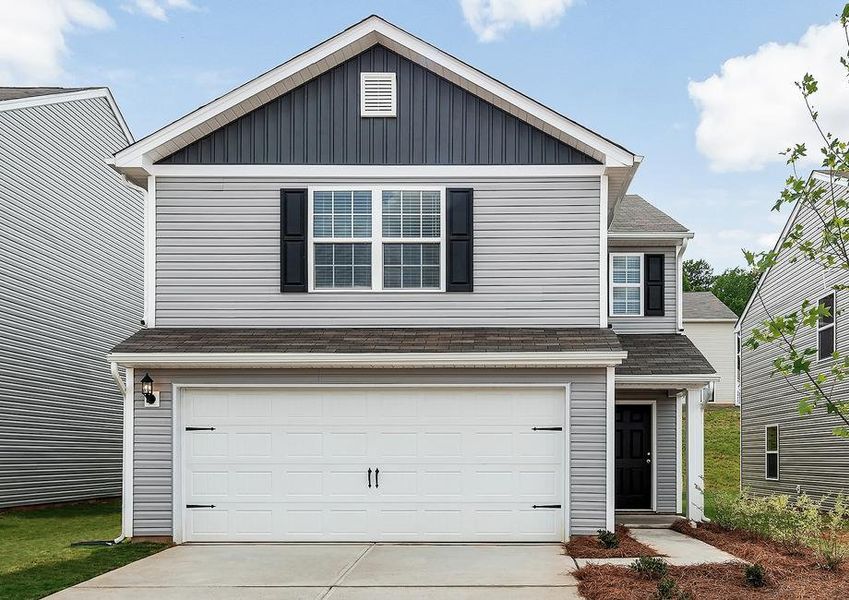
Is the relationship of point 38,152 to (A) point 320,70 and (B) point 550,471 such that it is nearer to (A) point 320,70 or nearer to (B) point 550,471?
(A) point 320,70

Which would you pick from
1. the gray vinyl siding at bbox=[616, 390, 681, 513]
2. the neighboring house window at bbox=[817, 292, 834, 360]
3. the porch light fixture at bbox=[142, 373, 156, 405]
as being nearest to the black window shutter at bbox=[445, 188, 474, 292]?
the porch light fixture at bbox=[142, 373, 156, 405]

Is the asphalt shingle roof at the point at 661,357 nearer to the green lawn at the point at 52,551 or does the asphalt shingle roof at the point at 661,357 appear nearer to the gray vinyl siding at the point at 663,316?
the gray vinyl siding at the point at 663,316

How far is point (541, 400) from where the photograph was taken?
11695 mm

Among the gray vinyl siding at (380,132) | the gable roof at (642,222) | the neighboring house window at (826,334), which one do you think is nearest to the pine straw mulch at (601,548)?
the gray vinyl siding at (380,132)

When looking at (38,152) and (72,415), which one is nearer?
(38,152)

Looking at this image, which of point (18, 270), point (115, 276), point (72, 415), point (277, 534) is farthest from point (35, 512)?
point (277, 534)

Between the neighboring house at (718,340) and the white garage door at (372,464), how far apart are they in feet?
84.4

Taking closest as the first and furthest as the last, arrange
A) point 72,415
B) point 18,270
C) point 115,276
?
1. point 18,270
2. point 72,415
3. point 115,276

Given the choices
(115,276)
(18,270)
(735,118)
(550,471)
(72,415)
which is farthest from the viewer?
(735,118)

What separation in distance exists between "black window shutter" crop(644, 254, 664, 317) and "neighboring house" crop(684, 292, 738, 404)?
832 inches

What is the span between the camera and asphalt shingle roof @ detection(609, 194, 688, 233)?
15594 mm

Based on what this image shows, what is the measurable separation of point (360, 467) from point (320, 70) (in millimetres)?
5344

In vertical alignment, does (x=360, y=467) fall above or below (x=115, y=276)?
below

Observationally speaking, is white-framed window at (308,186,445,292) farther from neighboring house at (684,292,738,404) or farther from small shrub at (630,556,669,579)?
neighboring house at (684,292,738,404)
